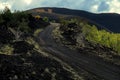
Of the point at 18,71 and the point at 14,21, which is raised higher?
the point at 14,21

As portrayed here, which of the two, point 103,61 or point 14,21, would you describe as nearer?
point 103,61

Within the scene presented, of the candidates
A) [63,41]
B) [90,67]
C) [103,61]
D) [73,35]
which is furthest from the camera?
[73,35]

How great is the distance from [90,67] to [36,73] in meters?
13.5

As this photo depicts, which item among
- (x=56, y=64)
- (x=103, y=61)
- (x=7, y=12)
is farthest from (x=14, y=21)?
(x=56, y=64)

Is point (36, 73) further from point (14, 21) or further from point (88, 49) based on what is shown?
point (14, 21)

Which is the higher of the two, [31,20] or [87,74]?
[31,20]

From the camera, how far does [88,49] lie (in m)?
59.7

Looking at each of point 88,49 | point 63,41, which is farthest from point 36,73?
point 63,41

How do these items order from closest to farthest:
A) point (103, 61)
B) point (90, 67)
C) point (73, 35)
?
point (90, 67) → point (103, 61) → point (73, 35)

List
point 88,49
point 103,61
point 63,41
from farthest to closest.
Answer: point 63,41 < point 88,49 < point 103,61

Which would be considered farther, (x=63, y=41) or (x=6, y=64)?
(x=63, y=41)

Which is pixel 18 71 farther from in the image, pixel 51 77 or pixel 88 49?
pixel 88 49

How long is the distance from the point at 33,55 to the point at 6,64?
8.55 m

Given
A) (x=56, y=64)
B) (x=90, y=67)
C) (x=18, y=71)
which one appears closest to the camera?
(x=18, y=71)
